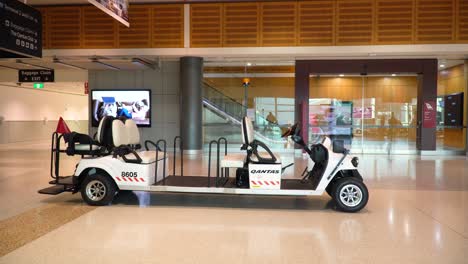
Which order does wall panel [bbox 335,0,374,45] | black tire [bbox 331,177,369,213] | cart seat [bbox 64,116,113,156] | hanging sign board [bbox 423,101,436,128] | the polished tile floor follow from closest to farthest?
the polished tile floor
black tire [bbox 331,177,369,213]
cart seat [bbox 64,116,113,156]
wall panel [bbox 335,0,374,45]
hanging sign board [bbox 423,101,436,128]

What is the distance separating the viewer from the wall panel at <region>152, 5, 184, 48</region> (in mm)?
12312

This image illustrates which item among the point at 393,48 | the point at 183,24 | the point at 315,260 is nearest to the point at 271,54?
the point at 183,24

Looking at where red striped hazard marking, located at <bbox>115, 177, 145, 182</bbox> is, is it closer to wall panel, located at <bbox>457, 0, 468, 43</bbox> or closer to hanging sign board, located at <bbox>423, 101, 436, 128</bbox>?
hanging sign board, located at <bbox>423, 101, 436, 128</bbox>

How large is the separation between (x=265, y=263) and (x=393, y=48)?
10.3m

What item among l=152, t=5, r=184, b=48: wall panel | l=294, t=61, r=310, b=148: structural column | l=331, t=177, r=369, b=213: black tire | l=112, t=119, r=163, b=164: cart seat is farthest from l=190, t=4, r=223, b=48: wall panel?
l=331, t=177, r=369, b=213: black tire

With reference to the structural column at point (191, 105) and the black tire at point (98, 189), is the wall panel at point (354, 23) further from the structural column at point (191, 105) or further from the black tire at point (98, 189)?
the black tire at point (98, 189)

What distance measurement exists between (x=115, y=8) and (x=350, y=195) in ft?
17.2

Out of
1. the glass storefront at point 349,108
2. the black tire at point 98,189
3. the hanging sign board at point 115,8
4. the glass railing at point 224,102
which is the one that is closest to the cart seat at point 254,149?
the black tire at point 98,189

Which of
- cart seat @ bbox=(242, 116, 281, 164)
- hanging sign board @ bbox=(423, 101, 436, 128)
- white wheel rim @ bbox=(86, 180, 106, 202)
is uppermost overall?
hanging sign board @ bbox=(423, 101, 436, 128)

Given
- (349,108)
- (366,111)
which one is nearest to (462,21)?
(366,111)

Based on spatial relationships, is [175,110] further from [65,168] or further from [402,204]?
[402,204]

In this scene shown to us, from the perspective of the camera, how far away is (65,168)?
31.3 feet

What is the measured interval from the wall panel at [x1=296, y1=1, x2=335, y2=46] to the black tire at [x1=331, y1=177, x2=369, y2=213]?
7.58m

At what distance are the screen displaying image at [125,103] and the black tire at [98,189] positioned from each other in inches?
317
